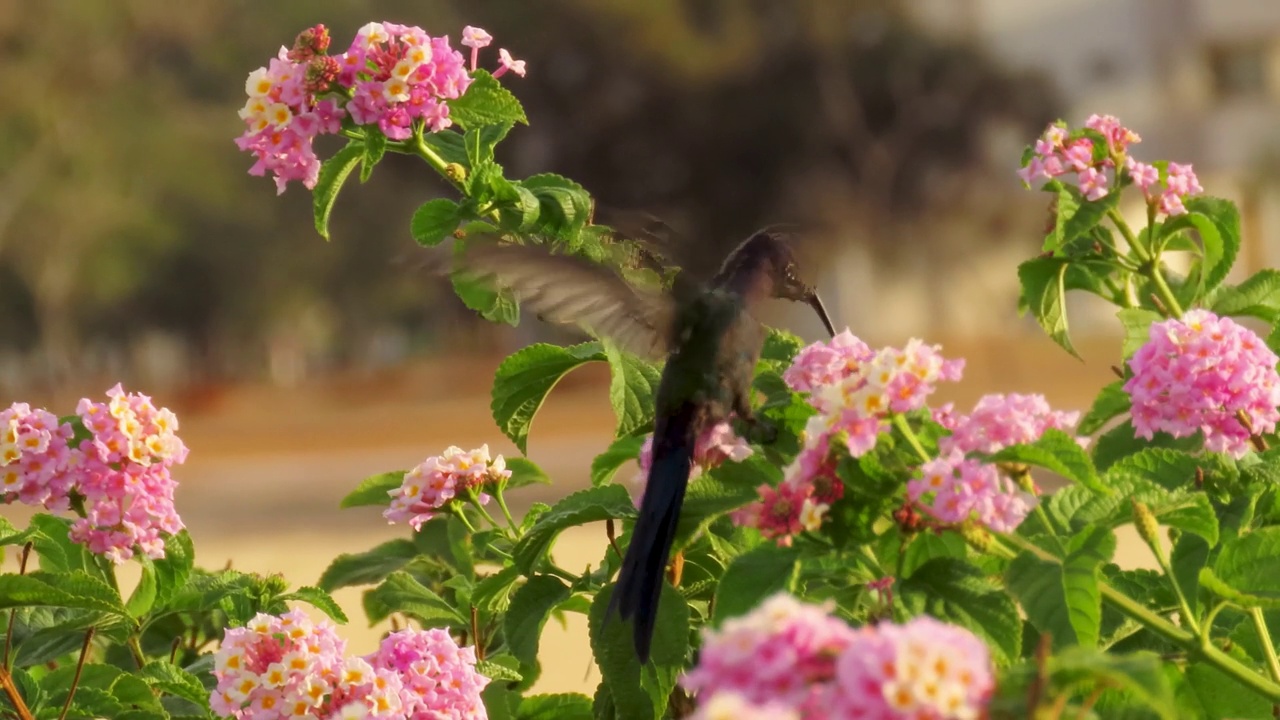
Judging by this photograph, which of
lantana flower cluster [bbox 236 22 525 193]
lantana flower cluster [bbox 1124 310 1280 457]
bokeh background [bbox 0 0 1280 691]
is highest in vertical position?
bokeh background [bbox 0 0 1280 691]

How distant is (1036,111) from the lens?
29234mm

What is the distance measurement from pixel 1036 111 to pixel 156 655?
1110 inches

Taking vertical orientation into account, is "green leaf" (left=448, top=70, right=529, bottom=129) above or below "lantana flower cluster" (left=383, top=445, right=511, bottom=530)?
above

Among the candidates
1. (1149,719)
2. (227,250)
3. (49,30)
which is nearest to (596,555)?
(1149,719)

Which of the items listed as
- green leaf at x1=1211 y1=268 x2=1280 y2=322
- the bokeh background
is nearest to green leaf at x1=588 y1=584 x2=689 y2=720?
green leaf at x1=1211 y1=268 x2=1280 y2=322

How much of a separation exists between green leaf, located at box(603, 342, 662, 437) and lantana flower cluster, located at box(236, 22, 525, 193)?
40cm

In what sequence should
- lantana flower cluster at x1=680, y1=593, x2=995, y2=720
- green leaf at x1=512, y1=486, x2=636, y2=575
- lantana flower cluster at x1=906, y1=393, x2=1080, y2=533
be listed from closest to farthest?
lantana flower cluster at x1=680, y1=593, x2=995, y2=720, lantana flower cluster at x1=906, y1=393, x2=1080, y2=533, green leaf at x1=512, y1=486, x2=636, y2=575

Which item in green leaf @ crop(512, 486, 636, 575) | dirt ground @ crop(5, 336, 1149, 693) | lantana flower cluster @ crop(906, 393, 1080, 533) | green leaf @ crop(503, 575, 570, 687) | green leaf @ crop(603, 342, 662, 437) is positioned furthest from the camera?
dirt ground @ crop(5, 336, 1149, 693)

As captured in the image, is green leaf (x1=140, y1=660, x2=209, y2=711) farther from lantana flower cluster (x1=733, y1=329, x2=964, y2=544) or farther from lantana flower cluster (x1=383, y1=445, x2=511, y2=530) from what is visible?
lantana flower cluster (x1=733, y1=329, x2=964, y2=544)

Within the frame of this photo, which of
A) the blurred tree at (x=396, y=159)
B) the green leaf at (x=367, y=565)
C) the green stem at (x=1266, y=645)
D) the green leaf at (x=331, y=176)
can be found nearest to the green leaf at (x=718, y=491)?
the green stem at (x=1266, y=645)

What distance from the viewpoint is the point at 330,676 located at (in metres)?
1.75

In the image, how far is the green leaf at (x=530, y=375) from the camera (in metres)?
2.19

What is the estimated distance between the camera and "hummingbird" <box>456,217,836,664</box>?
1.71 meters

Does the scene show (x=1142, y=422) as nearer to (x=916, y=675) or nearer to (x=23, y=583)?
(x=916, y=675)
